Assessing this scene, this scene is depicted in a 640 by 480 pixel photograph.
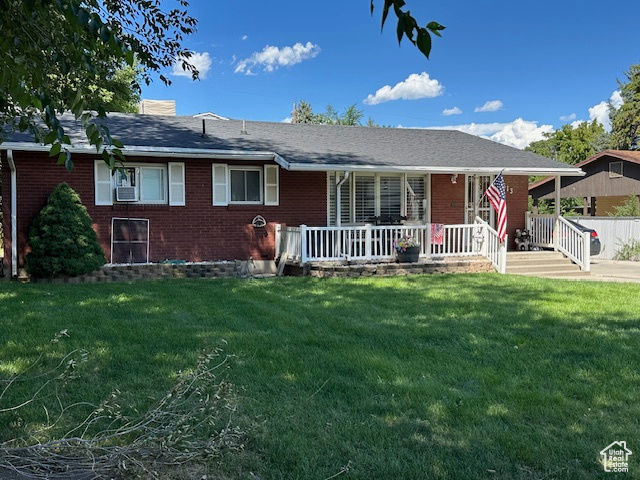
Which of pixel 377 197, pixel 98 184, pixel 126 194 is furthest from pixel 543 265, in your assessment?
pixel 98 184

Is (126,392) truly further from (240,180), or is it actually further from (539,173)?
(539,173)

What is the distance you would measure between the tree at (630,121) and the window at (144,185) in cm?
3822

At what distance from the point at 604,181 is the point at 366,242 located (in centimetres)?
2117

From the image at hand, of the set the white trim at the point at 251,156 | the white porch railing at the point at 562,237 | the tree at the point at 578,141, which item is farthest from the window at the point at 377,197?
the tree at the point at 578,141

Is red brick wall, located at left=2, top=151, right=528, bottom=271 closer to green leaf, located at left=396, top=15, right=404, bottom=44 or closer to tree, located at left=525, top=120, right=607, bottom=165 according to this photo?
green leaf, located at left=396, top=15, right=404, bottom=44

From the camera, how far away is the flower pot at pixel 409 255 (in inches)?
452

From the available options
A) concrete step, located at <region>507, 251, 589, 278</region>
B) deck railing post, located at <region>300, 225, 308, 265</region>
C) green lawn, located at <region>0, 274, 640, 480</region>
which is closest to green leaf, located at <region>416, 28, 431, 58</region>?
green lawn, located at <region>0, 274, 640, 480</region>

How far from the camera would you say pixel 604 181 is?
88.4 ft

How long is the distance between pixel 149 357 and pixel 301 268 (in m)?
6.72

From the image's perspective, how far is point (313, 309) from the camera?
7.14 meters

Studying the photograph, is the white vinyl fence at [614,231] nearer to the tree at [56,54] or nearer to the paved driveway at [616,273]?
the paved driveway at [616,273]

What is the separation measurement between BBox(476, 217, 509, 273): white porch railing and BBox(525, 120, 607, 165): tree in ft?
117

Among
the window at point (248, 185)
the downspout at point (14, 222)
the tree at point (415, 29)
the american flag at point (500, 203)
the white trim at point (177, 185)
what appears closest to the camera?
the tree at point (415, 29)

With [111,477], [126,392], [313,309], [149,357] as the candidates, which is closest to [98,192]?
[313,309]
